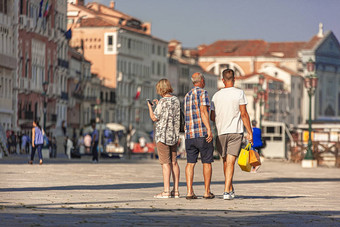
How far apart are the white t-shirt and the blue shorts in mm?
270

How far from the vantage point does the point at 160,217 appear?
548 inches

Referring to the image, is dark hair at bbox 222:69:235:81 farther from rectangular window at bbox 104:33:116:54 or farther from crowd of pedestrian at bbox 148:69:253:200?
rectangular window at bbox 104:33:116:54

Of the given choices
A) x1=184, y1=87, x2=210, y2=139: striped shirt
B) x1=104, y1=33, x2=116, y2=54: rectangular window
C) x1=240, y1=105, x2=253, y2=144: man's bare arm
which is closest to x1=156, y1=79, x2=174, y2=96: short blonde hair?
x1=184, y1=87, x2=210, y2=139: striped shirt

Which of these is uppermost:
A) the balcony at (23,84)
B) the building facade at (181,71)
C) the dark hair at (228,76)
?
the building facade at (181,71)

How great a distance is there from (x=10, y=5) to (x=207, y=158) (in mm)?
67919

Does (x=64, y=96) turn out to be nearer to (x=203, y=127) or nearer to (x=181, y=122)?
(x=181, y=122)

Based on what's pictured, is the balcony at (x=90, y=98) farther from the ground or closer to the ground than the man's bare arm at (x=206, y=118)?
farther from the ground

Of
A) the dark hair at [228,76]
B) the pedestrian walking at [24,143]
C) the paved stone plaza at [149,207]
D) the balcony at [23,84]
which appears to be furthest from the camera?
the balcony at [23,84]

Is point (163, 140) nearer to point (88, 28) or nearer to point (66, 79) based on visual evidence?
point (66, 79)

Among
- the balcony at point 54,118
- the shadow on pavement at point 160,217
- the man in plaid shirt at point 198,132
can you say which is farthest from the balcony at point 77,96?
the shadow on pavement at point 160,217

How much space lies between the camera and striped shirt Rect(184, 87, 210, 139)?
17.8 metres

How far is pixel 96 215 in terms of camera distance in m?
14.0

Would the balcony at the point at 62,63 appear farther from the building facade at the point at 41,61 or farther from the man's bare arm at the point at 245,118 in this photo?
the man's bare arm at the point at 245,118

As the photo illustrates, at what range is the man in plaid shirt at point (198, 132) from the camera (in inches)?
698
